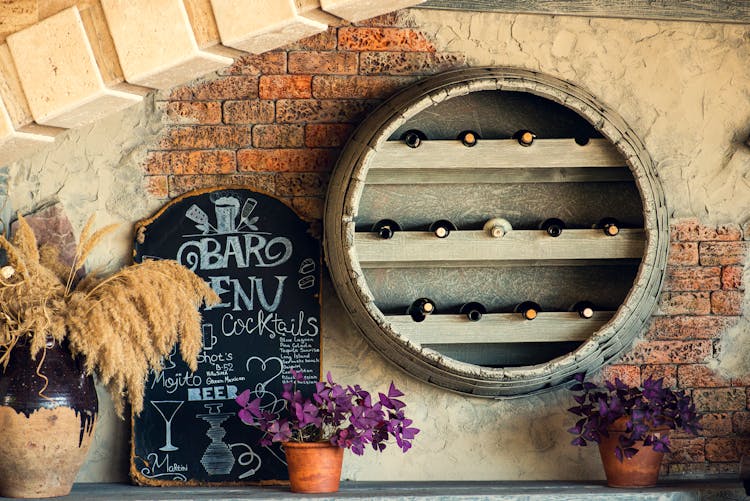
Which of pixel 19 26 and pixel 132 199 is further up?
pixel 19 26

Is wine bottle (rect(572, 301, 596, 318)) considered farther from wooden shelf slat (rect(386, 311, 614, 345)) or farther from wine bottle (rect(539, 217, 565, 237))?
wine bottle (rect(539, 217, 565, 237))

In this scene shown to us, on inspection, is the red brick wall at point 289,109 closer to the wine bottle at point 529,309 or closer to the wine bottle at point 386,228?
the wine bottle at point 386,228

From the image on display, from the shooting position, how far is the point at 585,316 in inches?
123

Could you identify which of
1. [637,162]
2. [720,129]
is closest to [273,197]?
[637,162]

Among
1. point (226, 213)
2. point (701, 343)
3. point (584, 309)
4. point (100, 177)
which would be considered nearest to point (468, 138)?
point (584, 309)

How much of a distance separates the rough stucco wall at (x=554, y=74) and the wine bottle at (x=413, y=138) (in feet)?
1.10

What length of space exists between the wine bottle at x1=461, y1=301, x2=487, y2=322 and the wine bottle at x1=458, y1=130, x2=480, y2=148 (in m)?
0.51

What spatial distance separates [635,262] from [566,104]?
0.60m

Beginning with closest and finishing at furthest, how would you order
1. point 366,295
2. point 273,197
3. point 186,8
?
1. point 186,8
2. point 366,295
3. point 273,197

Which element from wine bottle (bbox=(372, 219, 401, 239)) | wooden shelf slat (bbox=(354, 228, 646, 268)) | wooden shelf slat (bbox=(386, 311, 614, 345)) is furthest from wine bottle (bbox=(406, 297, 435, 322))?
wine bottle (bbox=(372, 219, 401, 239))

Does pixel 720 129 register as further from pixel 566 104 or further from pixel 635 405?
pixel 635 405

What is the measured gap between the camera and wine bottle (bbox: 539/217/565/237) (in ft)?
10.3

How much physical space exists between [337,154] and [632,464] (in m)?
1.35

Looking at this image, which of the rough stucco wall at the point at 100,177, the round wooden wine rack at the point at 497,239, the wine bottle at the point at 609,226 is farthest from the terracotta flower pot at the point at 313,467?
the wine bottle at the point at 609,226
